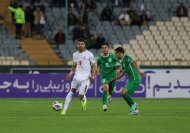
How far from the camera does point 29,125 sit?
1764 centimetres

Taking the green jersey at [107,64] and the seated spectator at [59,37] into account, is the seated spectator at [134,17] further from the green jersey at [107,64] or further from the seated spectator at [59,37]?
the green jersey at [107,64]

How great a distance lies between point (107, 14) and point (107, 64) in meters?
13.7

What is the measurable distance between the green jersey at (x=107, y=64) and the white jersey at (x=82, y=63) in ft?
13.2

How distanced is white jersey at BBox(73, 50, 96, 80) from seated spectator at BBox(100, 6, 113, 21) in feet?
58.0

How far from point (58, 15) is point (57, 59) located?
3.67m

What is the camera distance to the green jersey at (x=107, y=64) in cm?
2728

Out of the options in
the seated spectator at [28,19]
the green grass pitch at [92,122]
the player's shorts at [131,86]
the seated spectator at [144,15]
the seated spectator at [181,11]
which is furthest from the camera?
the seated spectator at [181,11]

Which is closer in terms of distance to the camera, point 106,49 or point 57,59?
point 106,49

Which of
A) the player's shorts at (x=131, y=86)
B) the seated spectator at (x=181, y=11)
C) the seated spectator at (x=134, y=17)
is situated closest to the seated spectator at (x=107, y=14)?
the seated spectator at (x=134, y=17)

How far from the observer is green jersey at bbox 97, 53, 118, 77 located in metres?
27.3

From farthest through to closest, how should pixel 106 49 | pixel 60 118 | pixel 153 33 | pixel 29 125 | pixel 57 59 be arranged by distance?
pixel 153 33 → pixel 57 59 → pixel 106 49 → pixel 60 118 → pixel 29 125

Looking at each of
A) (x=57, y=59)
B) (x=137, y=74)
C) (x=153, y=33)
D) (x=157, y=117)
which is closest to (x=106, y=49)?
(x=137, y=74)

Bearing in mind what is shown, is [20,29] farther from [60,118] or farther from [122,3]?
[60,118]

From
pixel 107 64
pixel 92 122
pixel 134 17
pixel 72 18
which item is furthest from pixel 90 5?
pixel 92 122
